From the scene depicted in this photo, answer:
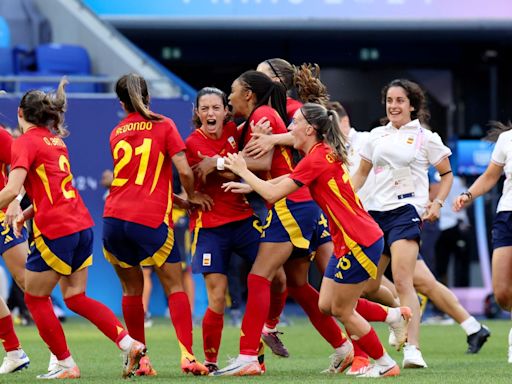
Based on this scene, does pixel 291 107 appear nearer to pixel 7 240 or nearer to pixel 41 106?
pixel 41 106

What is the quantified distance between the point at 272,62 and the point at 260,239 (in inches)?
54.1

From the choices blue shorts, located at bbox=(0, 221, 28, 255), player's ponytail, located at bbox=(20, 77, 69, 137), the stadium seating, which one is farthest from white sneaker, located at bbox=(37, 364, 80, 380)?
the stadium seating

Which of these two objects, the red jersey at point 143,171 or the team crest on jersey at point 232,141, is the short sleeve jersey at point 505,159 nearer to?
the team crest on jersey at point 232,141

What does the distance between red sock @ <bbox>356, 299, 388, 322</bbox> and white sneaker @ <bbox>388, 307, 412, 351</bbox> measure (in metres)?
0.12

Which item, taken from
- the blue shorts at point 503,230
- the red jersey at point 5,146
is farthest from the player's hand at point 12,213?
the blue shorts at point 503,230

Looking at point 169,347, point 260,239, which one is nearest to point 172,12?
point 169,347

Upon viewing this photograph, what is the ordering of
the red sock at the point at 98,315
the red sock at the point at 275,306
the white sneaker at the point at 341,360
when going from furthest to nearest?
the red sock at the point at 275,306 → the white sneaker at the point at 341,360 → the red sock at the point at 98,315

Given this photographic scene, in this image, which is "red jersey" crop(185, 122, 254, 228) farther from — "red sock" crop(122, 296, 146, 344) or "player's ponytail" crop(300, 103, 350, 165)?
"player's ponytail" crop(300, 103, 350, 165)

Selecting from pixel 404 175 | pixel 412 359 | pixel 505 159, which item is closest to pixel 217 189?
pixel 404 175

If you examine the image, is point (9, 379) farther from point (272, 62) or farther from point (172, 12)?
point (172, 12)

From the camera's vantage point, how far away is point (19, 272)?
10.5 meters

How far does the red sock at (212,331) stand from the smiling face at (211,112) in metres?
1.25

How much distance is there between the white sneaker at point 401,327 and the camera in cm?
981

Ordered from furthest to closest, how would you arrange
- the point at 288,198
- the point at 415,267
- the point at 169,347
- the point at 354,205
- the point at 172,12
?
the point at 172,12
the point at 169,347
the point at 415,267
the point at 288,198
the point at 354,205
